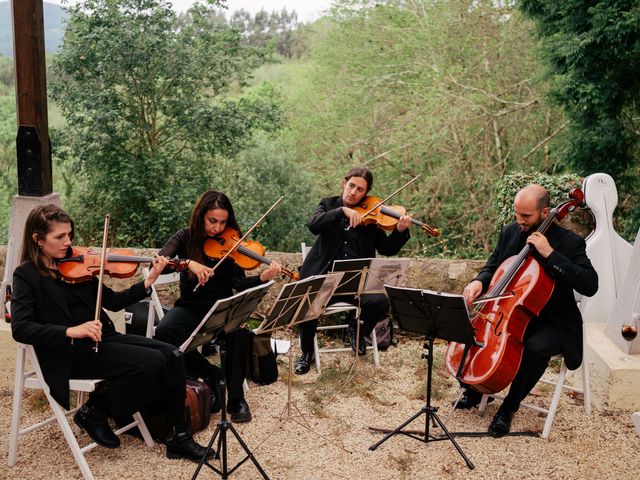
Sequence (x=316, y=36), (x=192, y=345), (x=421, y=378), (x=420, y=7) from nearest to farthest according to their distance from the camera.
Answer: (x=192, y=345), (x=421, y=378), (x=420, y=7), (x=316, y=36)

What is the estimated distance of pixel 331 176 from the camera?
33.0ft

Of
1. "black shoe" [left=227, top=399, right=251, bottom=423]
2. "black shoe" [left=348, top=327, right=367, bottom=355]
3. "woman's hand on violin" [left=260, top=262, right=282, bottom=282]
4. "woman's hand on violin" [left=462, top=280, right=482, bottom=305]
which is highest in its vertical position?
"woman's hand on violin" [left=260, top=262, right=282, bottom=282]

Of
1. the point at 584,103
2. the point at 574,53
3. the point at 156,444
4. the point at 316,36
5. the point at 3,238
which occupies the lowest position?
the point at 156,444

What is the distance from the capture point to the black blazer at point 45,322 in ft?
11.0

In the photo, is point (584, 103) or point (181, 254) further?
point (584, 103)

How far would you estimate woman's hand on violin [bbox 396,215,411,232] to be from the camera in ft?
15.7

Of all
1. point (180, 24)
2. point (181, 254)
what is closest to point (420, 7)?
point (180, 24)

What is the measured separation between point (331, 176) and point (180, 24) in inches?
124

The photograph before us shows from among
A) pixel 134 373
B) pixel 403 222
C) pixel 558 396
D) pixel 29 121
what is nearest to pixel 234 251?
pixel 134 373

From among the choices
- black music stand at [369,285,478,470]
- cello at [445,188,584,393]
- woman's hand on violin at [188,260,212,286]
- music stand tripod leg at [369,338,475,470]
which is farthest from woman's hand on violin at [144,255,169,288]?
cello at [445,188,584,393]

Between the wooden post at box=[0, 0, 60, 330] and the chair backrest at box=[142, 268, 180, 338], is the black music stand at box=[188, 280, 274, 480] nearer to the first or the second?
the chair backrest at box=[142, 268, 180, 338]

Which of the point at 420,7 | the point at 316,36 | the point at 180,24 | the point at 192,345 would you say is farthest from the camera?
the point at 316,36

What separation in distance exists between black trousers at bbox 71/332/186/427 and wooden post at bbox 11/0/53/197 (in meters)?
1.63

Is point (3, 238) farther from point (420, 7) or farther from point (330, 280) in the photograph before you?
point (420, 7)
